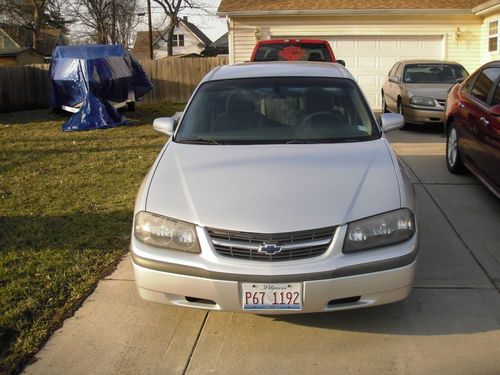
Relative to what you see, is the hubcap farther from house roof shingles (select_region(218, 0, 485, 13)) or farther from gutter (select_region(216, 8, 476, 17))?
house roof shingles (select_region(218, 0, 485, 13))

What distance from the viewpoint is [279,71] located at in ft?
16.3

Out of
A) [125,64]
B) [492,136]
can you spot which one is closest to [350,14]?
[125,64]

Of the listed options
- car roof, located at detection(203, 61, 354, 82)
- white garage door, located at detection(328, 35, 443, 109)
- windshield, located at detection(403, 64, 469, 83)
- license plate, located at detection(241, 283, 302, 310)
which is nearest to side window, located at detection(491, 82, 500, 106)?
car roof, located at detection(203, 61, 354, 82)

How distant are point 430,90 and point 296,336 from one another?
8453 mm

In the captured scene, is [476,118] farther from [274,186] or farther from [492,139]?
[274,186]

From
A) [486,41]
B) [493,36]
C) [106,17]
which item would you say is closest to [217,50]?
[106,17]

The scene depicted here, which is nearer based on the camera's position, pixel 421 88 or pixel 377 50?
pixel 421 88

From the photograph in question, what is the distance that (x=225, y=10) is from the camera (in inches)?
616

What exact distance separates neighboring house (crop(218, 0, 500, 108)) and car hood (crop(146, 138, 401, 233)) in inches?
489

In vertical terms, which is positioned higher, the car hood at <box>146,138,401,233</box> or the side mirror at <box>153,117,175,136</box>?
the side mirror at <box>153,117,175,136</box>

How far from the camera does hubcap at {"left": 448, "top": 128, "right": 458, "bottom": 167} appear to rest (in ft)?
23.7

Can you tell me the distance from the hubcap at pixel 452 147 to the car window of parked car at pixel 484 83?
2.38 ft

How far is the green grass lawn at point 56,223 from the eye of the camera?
3791mm

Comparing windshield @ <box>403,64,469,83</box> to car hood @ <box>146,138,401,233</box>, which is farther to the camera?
windshield @ <box>403,64,469,83</box>
